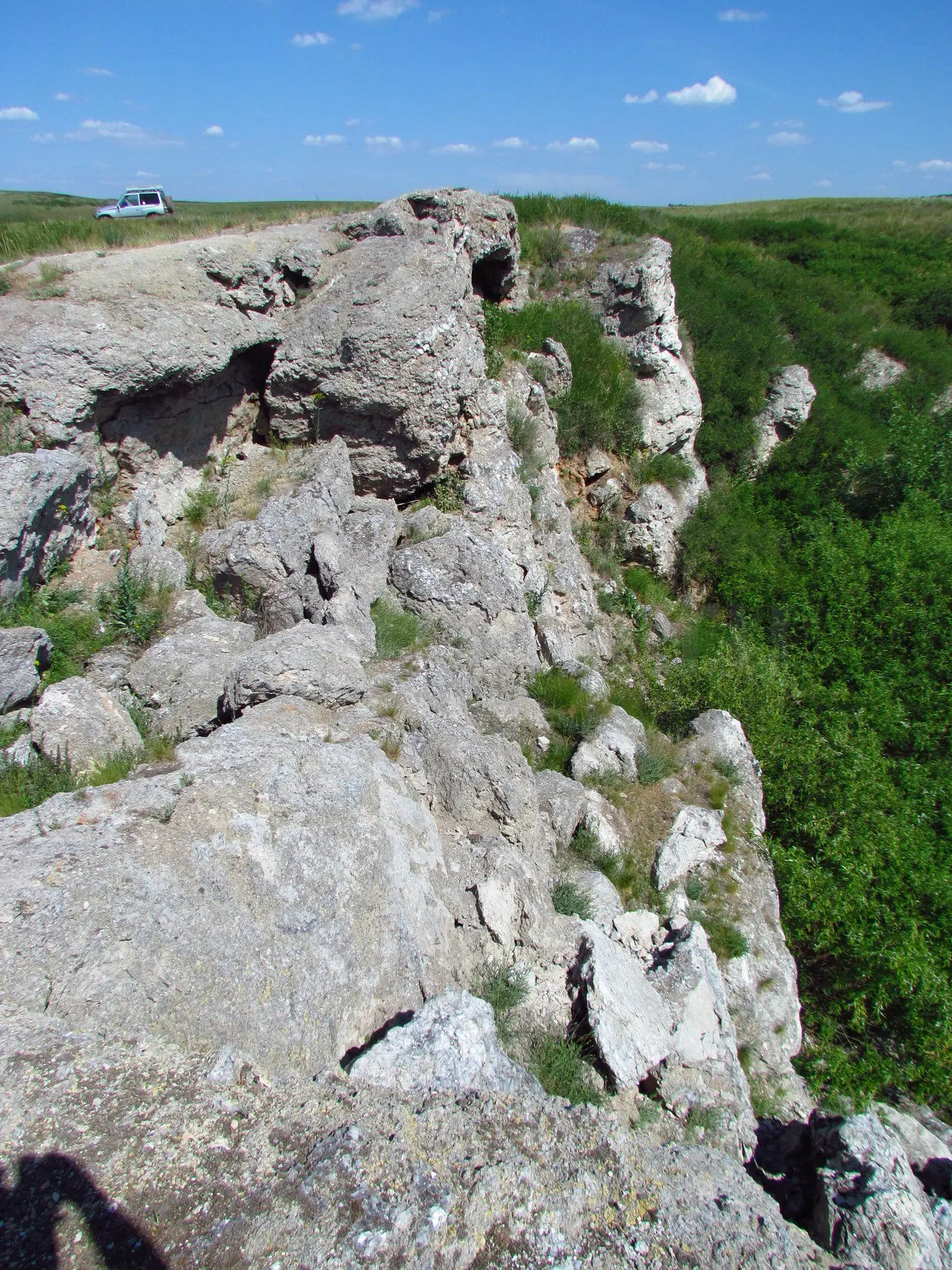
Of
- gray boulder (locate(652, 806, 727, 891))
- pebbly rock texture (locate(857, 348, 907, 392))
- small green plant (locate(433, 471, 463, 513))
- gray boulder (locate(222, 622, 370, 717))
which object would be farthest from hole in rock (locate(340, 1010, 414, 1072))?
pebbly rock texture (locate(857, 348, 907, 392))

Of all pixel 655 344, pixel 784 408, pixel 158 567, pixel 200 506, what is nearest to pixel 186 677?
pixel 158 567

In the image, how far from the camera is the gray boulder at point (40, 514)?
20.7ft

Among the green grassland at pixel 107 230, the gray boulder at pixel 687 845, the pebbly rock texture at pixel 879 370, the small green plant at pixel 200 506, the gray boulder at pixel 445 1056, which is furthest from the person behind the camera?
the pebbly rock texture at pixel 879 370

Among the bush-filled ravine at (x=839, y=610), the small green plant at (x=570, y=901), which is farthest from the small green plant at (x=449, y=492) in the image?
the small green plant at (x=570, y=901)

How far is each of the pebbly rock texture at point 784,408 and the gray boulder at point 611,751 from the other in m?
11.6

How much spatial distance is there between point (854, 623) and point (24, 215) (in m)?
15.9

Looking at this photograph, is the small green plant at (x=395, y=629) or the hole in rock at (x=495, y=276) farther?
the hole in rock at (x=495, y=276)

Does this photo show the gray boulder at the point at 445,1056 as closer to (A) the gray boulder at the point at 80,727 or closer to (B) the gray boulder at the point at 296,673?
(B) the gray boulder at the point at 296,673

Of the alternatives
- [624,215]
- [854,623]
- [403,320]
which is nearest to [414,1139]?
[403,320]

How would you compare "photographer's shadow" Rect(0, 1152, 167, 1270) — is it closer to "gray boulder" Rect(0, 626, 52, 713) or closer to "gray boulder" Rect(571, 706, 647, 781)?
"gray boulder" Rect(0, 626, 52, 713)

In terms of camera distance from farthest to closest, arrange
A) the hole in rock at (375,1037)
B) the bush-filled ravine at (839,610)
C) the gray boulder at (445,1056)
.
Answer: the bush-filled ravine at (839,610) < the hole in rock at (375,1037) < the gray boulder at (445,1056)

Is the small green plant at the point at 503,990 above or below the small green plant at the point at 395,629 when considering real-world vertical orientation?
below

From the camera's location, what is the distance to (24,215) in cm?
1293

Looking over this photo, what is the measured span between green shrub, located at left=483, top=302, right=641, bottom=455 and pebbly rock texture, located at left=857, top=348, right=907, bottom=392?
8889 mm
